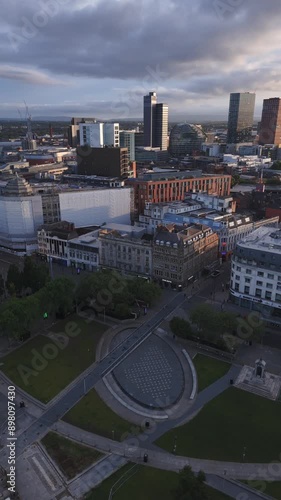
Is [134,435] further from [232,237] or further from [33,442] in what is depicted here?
[232,237]

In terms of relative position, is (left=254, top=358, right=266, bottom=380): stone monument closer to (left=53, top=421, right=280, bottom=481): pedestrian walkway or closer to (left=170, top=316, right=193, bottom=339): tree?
(left=170, top=316, right=193, bottom=339): tree

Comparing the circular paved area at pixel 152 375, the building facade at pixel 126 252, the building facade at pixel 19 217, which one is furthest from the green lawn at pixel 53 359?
the building facade at pixel 19 217

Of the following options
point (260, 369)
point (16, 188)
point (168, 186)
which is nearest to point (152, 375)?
point (260, 369)

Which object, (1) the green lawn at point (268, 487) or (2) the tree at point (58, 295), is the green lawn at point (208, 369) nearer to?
(1) the green lawn at point (268, 487)

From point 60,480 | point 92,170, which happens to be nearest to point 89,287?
point 60,480

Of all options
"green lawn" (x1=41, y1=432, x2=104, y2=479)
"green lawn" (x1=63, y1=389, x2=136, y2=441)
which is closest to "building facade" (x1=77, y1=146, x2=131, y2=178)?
"green lawn" (x1=63, y1=389, x2=136, y2=441)

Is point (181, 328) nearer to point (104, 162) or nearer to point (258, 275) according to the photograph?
point (258, 275)
